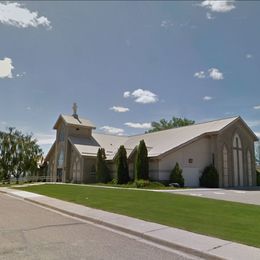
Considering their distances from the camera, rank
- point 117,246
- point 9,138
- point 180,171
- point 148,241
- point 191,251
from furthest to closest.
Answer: point 9,138 < point 180,171 < point 148,241 < point 117,246 < point 191,251

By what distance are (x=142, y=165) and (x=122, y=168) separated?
9.80 ft

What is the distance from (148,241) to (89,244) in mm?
1530

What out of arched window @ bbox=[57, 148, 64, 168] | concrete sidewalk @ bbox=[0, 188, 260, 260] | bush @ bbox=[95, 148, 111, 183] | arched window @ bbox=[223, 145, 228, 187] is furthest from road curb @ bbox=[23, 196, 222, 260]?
arched window @ bbox=[57, 148, 64, 168]

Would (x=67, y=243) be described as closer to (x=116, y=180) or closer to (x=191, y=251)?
(x=191, y=251)

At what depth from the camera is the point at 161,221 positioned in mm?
9750

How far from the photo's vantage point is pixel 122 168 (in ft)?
104

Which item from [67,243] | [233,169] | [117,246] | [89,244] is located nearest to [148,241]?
[117,246]

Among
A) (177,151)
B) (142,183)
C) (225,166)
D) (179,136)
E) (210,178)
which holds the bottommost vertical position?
(142,183)

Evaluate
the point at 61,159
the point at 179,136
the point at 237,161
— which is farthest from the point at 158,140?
the point at 61,159

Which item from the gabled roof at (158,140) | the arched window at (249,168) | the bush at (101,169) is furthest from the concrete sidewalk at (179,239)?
the arched window at (249,168)

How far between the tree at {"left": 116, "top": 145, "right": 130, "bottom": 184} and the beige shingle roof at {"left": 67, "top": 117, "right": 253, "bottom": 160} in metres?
2.56

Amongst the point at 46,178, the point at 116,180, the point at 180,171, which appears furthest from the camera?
the point at 46,178

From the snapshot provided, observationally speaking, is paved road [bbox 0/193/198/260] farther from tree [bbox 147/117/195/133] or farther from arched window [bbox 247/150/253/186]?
tree [bbox 147/117/195/133]

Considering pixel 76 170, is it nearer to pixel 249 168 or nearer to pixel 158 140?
pixel 158 140
